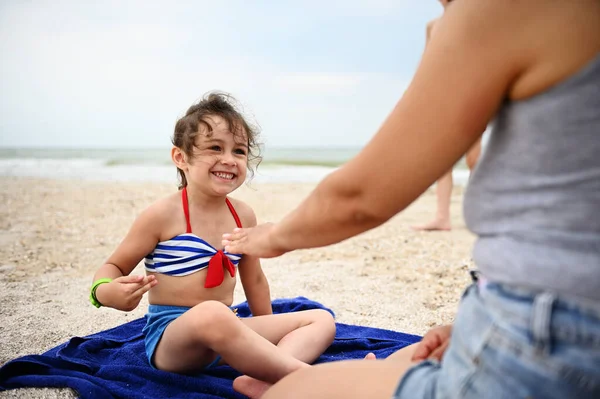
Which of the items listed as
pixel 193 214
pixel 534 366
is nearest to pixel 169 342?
pixel 193 214

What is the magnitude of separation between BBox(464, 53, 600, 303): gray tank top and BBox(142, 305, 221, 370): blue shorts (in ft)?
5.93

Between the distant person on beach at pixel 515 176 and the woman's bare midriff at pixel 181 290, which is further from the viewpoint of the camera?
the woman's bare midriff at pixel 181 290

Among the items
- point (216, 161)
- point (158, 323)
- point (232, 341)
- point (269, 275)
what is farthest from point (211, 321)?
point (269, 275)

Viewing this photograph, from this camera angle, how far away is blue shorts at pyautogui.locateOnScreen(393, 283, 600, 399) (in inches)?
38.3

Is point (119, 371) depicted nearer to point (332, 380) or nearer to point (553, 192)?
point (332, 380)

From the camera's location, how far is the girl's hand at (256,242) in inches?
57.2

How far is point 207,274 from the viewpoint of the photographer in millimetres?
2666

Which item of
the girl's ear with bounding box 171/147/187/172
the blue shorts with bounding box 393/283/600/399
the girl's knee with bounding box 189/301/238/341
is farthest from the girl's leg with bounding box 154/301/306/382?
the blue shorts with bounding box 393/283/600/399

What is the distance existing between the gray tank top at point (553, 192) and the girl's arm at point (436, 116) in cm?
9

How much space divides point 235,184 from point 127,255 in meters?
0.65

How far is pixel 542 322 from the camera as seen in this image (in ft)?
3.22

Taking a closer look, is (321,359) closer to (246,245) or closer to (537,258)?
(246,245)

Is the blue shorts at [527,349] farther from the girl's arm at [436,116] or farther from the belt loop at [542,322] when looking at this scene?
the girl's arm at [436,116]

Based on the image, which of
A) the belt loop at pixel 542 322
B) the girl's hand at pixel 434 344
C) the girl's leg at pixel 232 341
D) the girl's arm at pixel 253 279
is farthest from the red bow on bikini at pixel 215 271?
the belt loop at pixel 542 322
